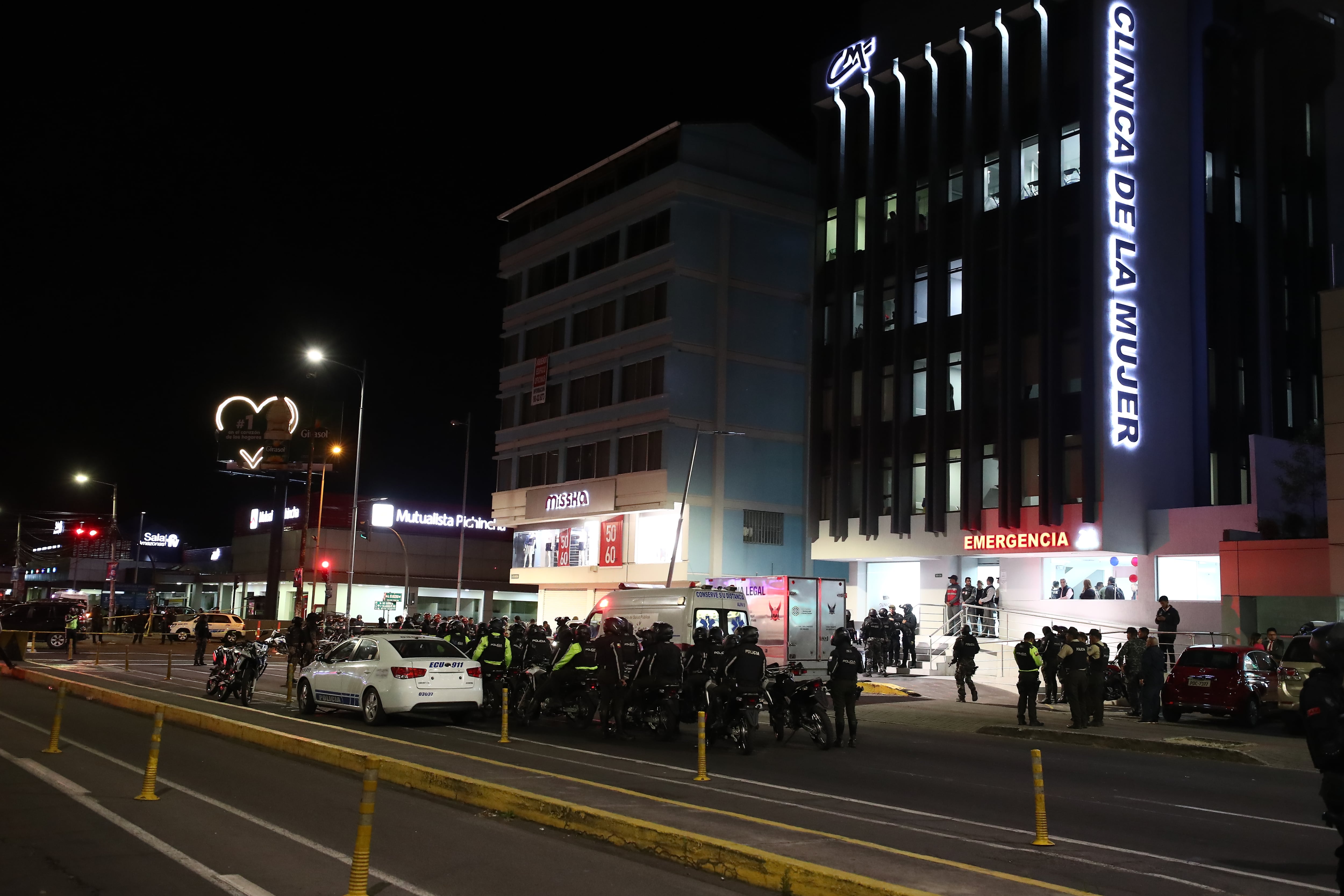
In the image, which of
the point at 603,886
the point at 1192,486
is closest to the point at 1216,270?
the point at 1192,486

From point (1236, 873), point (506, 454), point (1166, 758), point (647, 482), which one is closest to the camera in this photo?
point (1236, 873)

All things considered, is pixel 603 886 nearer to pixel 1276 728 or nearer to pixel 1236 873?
pixel 1236 873

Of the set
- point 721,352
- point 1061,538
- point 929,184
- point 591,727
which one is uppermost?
point 929,184

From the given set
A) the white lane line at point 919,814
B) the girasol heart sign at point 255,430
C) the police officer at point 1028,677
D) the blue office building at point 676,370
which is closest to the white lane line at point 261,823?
the white lane line at point 919,814

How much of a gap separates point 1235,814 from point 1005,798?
7.00 feet

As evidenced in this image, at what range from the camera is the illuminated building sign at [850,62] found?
145 feet

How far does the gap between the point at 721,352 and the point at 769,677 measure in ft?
105

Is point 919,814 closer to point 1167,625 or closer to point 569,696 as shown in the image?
point 569,696

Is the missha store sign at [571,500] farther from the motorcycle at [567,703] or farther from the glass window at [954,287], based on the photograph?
the motorcycle at [567,703]

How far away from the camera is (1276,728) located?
21.3m

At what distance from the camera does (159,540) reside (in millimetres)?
111125

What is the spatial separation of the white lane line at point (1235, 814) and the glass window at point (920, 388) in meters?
29.8

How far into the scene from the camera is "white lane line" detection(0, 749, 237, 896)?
7996 mm

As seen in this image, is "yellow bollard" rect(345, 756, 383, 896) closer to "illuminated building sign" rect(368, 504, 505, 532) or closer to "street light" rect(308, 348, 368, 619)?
"street light" rect(308, 348, 368, 619)
